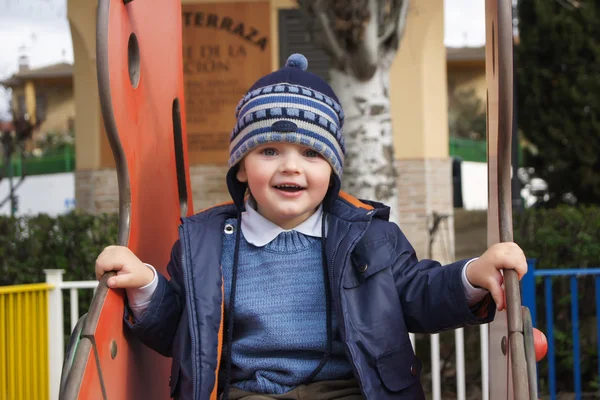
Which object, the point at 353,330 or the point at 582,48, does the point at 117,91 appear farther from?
the point at 582,48

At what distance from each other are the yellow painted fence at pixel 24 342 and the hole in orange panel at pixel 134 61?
170 cm

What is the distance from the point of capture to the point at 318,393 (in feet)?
6.73

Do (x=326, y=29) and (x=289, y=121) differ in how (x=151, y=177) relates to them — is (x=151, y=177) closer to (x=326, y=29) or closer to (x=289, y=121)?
(x=289, y=121)

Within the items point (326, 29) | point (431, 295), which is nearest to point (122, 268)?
point (431, 295)

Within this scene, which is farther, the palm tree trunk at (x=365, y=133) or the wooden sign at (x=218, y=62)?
the wooden sign at (x=218, y=62)

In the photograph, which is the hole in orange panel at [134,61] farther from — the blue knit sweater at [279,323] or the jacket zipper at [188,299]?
the blue knit sweater at [279,323]

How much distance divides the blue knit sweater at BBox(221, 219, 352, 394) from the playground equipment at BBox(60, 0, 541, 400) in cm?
30

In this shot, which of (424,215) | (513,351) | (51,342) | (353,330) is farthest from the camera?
(424,215)

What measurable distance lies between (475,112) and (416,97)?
23.1 m

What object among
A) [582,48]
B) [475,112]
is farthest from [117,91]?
[475,112]

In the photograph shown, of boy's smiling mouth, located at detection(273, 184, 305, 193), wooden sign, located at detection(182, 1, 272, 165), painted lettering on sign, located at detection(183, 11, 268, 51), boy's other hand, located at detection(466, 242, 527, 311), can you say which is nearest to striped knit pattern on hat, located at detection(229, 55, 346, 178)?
boy's smiling mouth, located at detection(273, 184, 305, 193)

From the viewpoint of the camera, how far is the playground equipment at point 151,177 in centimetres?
175

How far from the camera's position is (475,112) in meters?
31.3

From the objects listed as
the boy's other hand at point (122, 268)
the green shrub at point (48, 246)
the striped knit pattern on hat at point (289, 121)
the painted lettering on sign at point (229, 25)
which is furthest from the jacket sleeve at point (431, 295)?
the painted lettering on sign at point (229, 25)
